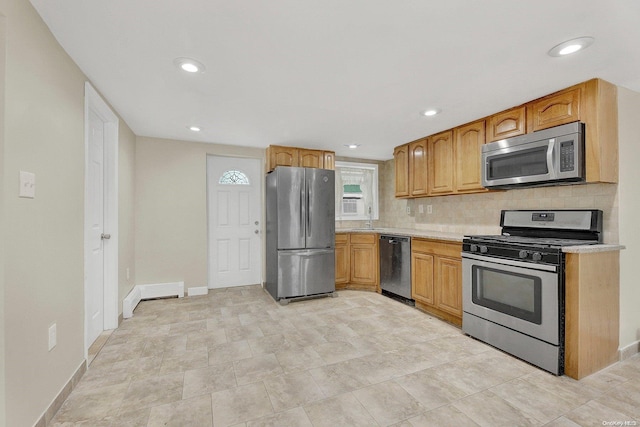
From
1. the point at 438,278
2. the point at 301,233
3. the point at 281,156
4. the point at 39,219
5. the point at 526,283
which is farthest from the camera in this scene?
the point at 281,156

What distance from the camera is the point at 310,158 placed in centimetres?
439

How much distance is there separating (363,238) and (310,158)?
147 centimetres

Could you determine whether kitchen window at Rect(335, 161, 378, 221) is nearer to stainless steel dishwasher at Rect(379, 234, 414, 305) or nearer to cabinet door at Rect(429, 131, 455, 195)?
stainless steel dishwasher at Rect(379, 234, 414, 305)

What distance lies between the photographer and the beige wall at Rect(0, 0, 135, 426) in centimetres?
130

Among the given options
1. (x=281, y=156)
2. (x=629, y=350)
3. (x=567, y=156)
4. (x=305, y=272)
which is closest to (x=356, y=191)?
(x=281, y=156)

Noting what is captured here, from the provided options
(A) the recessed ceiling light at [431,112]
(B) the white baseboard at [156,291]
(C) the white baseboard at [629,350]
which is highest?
(A) the recessed ceiling light at [431,112]

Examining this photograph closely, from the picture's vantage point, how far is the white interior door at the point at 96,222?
2592 mm

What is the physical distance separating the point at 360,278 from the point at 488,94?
2.90 meters

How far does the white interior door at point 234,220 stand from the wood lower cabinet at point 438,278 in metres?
2.43

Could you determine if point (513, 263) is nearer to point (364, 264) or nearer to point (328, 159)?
point (364, 264)

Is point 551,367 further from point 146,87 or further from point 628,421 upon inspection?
point 146,87

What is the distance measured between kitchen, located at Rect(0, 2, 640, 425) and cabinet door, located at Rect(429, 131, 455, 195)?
0.30 metres

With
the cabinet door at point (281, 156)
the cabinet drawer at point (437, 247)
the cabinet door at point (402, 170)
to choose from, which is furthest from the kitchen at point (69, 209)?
the cabinet door at point (281, 156)

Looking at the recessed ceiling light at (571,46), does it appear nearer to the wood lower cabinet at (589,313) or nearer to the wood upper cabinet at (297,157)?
the wood lower cabinet at (589,313)
